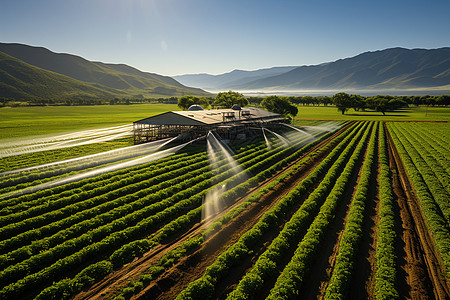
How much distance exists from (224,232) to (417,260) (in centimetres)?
1042

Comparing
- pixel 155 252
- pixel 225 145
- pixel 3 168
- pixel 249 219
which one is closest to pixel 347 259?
pixel 249 219

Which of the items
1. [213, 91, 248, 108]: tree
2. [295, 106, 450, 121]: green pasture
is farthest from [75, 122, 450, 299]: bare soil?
[213, 91, 248, 108]: tree

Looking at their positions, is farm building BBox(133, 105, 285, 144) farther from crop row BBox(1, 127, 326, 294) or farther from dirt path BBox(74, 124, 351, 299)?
dirt path BBox(74, 124, 351, 299)

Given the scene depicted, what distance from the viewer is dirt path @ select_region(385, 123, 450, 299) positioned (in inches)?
421

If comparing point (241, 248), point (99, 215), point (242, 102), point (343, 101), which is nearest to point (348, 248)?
point (241, 248)

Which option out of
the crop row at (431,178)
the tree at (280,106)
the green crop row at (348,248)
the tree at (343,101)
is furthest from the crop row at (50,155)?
the tree at (343,101)

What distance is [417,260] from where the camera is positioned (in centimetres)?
1258

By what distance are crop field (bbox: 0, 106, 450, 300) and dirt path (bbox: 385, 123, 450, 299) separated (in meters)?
0.06

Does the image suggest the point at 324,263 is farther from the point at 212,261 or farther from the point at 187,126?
the point at 187,126

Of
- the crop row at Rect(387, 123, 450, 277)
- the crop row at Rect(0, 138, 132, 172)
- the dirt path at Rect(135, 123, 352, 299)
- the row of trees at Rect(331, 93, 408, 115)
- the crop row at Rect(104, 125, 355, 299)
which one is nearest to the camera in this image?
the dirt path at Rect(135, 123, 352, 299)

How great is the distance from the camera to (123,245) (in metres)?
13.8

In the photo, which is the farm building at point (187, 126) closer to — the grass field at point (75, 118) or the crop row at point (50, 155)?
the crop row at point (50, 155)

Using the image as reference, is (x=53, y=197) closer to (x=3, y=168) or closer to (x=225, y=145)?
(x=3, y=168)

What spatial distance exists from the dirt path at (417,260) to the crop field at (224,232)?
6 cm
